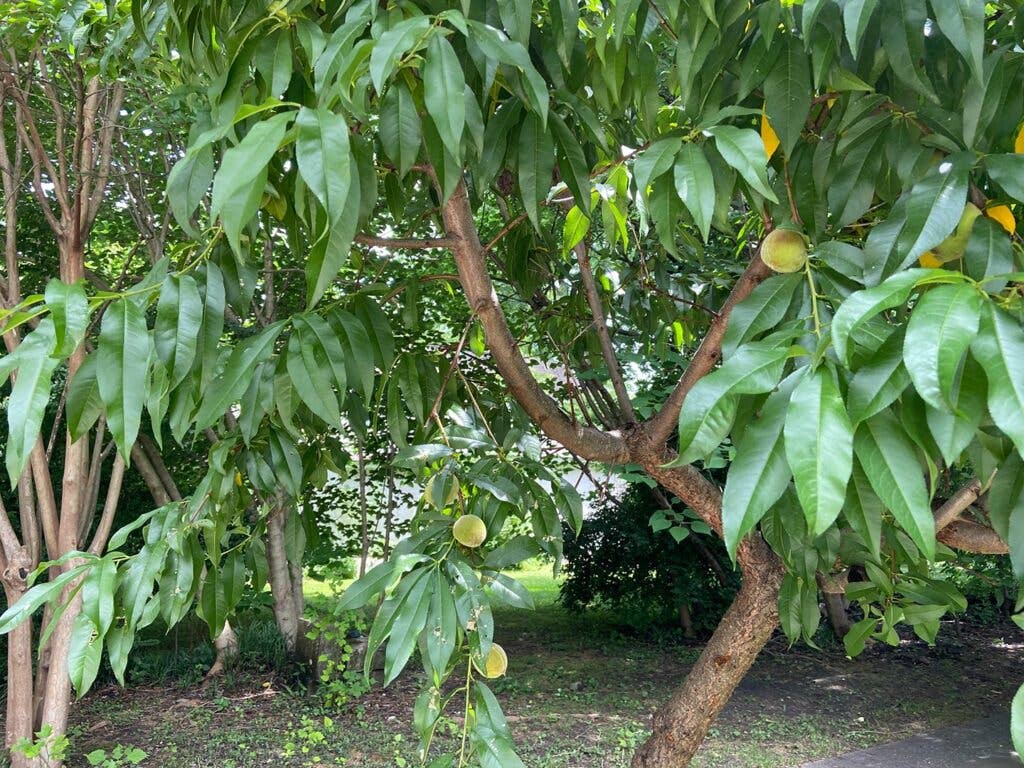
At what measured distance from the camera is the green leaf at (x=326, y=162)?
2.46 feet

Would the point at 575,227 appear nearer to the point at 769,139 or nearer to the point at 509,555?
the point at 769,139

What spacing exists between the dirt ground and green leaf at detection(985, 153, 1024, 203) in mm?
3885

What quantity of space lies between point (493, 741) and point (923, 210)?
0.89 metres

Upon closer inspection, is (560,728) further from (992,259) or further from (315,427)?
(992,259)

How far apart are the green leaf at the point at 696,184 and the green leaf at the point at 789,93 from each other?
158mm

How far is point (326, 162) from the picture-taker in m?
0.75

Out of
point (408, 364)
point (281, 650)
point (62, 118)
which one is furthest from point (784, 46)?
point (281, 650)

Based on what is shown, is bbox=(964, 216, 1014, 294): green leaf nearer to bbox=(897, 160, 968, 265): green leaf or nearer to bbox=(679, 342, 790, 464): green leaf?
bbox=(897, 160, 968, 265): green leaf

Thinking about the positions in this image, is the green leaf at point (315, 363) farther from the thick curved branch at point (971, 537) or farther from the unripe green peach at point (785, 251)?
the thick curved branch at point (971, 537)

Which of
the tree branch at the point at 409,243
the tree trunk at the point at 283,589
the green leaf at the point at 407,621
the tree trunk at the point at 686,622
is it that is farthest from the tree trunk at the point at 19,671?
the tree trunk at the point at 686,622

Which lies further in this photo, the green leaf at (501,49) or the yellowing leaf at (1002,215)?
the yellowing leaf at (1002,215)

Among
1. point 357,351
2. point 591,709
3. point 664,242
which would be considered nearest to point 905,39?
point 664,242

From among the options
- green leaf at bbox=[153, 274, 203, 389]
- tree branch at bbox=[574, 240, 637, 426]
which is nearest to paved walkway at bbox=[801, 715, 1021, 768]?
tree branch at bbox=[574, 240, 637, 426]

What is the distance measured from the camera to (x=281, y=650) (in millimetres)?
5605
